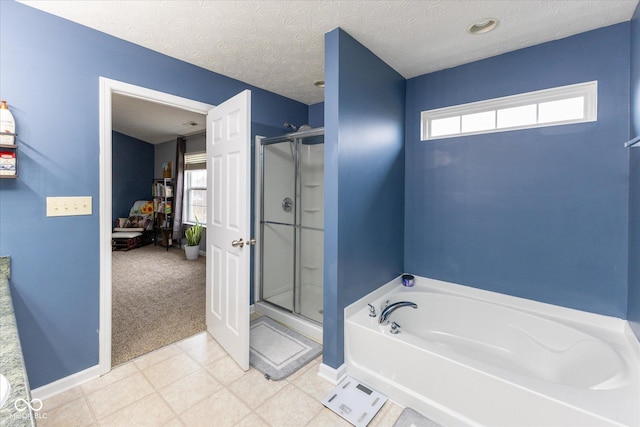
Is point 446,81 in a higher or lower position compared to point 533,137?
higher

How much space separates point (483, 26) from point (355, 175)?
1287 mm

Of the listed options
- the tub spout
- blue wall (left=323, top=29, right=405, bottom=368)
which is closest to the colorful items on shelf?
blue wall (left=323, top=29, right=405, bottom=368)

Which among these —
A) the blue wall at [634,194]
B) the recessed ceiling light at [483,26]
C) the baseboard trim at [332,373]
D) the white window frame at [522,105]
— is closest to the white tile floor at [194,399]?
the baseboard trim at [332,373]

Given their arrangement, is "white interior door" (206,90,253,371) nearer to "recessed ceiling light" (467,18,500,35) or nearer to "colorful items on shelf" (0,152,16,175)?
"colorful items on shelf" (0,152,16,175)

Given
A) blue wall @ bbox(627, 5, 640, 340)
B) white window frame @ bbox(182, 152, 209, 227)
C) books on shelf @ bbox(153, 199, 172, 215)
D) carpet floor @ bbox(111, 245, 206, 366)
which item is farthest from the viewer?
books on shelf @ bbox(153, 199, 172, 215)

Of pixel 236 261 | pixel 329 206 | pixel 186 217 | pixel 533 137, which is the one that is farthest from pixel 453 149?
pixel 186 217

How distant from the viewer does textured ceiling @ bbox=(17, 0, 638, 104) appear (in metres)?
1.66

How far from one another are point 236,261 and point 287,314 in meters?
0.96

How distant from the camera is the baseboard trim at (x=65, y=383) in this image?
68.5 inches

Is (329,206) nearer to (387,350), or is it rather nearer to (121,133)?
(387,350)

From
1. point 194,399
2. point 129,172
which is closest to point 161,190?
point 129,172

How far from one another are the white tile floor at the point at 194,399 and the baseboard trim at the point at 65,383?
1.5 inches

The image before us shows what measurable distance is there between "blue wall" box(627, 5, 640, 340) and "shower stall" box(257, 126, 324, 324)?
2247mm

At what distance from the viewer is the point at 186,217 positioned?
5.98 metres
